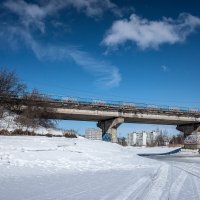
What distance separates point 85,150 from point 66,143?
1.78m

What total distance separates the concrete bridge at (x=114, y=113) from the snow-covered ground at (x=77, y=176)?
26.2 meters

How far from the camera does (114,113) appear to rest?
6131 cm

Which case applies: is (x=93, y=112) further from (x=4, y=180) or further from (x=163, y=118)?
(x=4, y=180)

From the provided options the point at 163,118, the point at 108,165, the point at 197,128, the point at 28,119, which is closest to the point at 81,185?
the point at 108,165

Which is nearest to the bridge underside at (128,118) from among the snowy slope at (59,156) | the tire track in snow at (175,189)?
the snowy slope at (59,156)

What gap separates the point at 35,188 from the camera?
10.8 m

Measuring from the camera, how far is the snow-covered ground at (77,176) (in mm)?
9766

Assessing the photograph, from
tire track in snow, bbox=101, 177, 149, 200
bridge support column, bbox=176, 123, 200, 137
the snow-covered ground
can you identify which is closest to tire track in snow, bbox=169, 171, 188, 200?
the snow-covered ground

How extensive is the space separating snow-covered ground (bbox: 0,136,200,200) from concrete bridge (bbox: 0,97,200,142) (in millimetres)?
26246

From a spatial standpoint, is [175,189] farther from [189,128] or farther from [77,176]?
[189,128]

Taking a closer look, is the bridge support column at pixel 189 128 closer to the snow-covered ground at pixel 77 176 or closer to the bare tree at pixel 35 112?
the bare tree at pixel 35 112

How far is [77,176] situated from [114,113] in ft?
153

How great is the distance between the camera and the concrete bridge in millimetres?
56188

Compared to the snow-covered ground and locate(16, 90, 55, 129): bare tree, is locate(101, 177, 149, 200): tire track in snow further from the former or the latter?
locate(16, 90, 55, 129): bare tree
